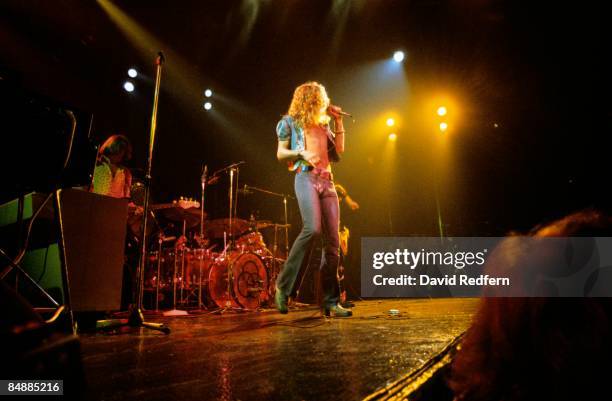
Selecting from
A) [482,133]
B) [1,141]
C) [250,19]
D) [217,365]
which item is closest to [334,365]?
[217,365]

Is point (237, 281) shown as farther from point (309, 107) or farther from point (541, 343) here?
point (541, 343)

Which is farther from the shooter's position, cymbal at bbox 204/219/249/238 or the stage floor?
cymbal at bbox 204/219/249/238

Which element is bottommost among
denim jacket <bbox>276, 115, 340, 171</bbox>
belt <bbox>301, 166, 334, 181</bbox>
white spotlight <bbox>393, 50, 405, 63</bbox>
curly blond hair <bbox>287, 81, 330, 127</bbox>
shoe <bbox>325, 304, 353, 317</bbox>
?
shoe <bbox>325, 304, 353, 317</bbox>

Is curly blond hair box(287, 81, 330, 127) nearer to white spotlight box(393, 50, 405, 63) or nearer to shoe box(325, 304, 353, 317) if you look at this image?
shoe box(325, 304, 353, 317)

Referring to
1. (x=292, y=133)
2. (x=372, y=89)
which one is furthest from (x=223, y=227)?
(x=372, y=89)

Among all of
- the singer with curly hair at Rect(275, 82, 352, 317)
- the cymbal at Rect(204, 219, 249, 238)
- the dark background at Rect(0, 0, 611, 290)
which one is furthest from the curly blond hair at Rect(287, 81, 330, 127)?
the dark background at Rect(0, 0, 611, 290)

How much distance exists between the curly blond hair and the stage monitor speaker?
6.05 ft

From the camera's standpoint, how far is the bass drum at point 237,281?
243 inches

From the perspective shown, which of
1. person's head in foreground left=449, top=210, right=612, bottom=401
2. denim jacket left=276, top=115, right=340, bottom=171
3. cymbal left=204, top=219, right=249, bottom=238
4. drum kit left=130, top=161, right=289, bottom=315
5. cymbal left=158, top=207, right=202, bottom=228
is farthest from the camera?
cymbal left=204, top=219, right=249, bottom=238

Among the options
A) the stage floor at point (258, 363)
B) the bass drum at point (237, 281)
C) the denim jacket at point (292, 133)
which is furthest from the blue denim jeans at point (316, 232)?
the bass drum at point (237, 281)

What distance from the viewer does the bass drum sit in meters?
6.16

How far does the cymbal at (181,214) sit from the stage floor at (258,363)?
12.2ft

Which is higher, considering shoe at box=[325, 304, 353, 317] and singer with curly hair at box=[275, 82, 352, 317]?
singer with curly hair at box=[275, 82, 352, 317]

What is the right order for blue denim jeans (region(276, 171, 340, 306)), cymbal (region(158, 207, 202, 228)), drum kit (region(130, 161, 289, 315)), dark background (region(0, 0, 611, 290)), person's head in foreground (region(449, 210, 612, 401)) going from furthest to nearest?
dark background (region(0, 0, 611, 290))
drum kit (region(130, 161, 289, 315))
cymbal (region(158, 207, 202, 228))
blue denim jeans (region(276, 171, 340, 306))
person's head in foreground (region(449, 210, 612, 401))
